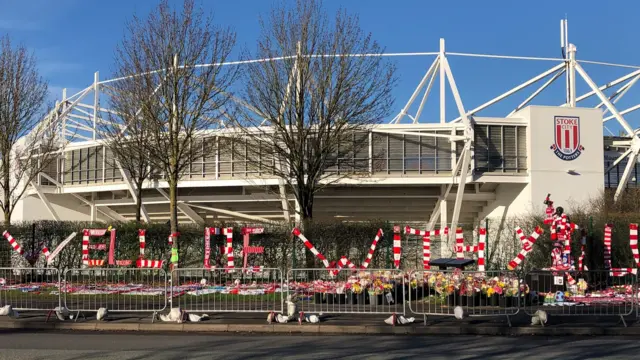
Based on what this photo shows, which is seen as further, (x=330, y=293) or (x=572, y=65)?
(x=572, y=65)

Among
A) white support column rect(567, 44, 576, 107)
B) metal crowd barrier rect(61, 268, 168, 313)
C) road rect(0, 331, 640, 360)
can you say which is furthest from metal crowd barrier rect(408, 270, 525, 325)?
white support column rect(567, 44, 576, 107)

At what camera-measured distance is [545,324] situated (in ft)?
45.1

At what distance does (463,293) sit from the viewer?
1590cm

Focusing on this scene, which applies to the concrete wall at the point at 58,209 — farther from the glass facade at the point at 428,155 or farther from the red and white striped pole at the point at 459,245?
the red and white striped pole at the point at 459,245

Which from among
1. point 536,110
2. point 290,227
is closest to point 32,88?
point 290,227

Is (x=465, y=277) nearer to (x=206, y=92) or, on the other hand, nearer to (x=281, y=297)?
(x=281, y=297)

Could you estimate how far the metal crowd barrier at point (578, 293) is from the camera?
605 inches

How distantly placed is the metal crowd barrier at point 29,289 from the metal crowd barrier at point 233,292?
2.94m

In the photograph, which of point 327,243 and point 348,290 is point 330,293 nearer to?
point 348,290

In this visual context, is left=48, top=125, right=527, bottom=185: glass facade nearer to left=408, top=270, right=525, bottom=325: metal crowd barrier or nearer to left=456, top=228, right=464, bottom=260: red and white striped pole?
left=456, top=228, right=464, bottom=260: red and white striped pole

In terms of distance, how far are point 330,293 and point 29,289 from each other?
24.5ft

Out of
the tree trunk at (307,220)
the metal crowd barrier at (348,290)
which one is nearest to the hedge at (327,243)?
the tree trunk at (307,220)

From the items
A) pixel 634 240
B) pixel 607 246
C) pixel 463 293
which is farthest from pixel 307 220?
pixel 634 240

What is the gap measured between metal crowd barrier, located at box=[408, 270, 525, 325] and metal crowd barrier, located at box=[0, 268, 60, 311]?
26.2ft
